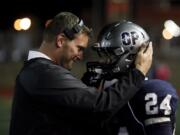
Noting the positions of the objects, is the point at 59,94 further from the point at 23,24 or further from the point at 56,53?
the point at 23,24

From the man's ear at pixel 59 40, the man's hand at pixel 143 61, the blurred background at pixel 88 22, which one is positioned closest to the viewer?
the man's hand at pixel 143 61

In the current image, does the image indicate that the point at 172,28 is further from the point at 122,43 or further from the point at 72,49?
the point at 72,49

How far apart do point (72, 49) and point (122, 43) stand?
0.24 metres

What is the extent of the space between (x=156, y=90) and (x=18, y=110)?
68 cm

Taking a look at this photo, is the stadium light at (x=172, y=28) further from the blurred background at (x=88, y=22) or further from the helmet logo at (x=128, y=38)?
the blurred background at (x=88, y=22)

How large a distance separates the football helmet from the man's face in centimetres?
9

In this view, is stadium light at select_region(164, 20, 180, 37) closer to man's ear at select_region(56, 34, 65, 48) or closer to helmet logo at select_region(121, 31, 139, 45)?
helmet logo at select_region(121, 31, 139, 45)

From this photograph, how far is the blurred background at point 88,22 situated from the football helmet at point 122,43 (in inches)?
473

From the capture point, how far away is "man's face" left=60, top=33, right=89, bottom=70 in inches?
134

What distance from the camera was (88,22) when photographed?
2177cm

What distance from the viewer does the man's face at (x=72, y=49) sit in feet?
11.2

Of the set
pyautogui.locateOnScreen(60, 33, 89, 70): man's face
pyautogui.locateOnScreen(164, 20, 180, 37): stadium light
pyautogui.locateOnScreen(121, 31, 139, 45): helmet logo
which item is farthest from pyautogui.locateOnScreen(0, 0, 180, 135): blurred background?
pyautogui.locateOnScreen(121, 31, 139, 45): helmet logo

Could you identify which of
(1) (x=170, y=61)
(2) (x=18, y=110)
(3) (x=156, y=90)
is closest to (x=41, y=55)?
(2) (x=18, y=110)

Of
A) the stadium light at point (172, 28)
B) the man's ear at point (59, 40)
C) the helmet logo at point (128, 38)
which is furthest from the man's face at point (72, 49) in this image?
the stadium light at point (172, 28)
